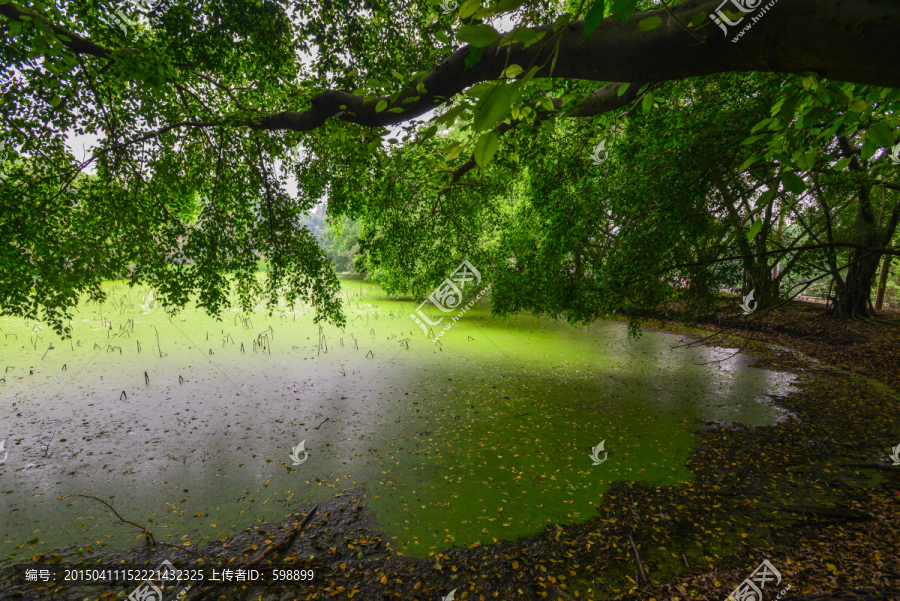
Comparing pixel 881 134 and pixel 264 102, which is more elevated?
pixel 264 102

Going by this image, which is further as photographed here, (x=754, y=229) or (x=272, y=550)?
(x=272, y=550)

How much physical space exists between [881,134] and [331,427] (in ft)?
13.8

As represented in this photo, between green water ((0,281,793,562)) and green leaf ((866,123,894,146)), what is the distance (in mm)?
2568

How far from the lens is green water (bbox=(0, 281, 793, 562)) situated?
256 cm

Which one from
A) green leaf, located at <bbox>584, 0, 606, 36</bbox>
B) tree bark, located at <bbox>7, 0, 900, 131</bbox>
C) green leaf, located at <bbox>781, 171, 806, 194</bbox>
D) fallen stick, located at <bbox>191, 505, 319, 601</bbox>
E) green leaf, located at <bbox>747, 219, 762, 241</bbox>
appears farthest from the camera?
fallen stick, located at <bbox>191, 505, 319, 601</bbox>

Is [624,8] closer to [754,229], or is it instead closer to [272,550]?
[754,229]

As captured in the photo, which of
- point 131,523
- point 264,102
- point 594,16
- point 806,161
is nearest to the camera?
point 594,16

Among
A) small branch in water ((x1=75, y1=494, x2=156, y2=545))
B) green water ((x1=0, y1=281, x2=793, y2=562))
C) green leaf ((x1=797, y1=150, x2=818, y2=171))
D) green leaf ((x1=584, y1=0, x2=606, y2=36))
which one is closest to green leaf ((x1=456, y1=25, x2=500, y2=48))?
green leaf ((x1=584, y1=0, x2=606, y2=36))

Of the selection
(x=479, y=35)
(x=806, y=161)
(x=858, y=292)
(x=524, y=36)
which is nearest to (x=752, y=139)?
(x=806, y=161)

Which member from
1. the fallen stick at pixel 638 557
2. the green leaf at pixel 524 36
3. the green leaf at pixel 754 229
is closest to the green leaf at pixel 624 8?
the green leaf at pixel 524 36

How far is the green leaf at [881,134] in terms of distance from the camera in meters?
0.97

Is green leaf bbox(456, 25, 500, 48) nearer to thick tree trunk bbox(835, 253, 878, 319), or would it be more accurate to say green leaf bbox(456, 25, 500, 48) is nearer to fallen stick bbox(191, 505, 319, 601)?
fallen stick bbox(191, 505, 319, 601)

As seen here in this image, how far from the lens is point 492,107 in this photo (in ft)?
1.50

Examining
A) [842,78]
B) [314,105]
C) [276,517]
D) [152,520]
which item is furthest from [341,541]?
[842,78]
